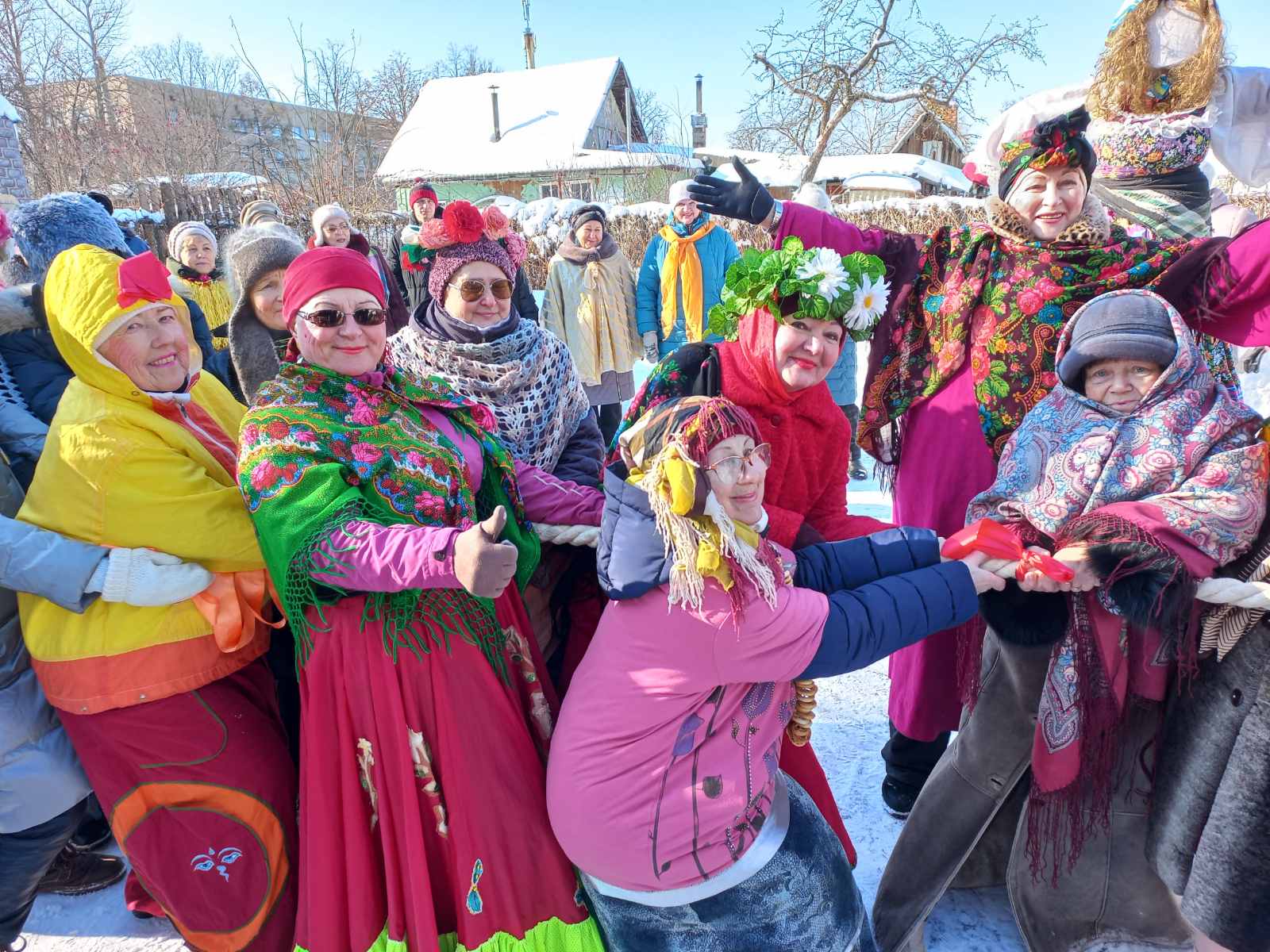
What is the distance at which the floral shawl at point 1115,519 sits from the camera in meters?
1.55

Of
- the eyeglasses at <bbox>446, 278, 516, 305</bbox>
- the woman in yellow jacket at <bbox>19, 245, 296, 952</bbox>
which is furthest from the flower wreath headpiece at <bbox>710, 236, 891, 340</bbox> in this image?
the woman in yellow jacket at <bbox>19, 245, 296, 952</bbox>

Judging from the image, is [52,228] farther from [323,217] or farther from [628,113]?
[628,113]

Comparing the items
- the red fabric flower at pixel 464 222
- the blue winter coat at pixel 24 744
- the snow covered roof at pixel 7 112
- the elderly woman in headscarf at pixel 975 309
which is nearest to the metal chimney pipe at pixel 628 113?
the snow covered roof at pixel 7 112

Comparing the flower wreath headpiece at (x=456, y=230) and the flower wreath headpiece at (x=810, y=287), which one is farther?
Result: the flower wreath headpiece at (x=456, y=230)

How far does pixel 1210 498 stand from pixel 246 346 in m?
3.10

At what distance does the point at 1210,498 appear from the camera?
1.56 meters

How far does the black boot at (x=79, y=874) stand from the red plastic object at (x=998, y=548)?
8.83ft

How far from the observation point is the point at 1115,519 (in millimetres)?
1570

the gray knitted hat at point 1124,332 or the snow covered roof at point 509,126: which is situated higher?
Answer: the snow covered roof at point 509,126

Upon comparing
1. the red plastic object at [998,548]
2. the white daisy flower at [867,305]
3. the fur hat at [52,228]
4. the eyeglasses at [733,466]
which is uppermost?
the fur hat at [52,228]

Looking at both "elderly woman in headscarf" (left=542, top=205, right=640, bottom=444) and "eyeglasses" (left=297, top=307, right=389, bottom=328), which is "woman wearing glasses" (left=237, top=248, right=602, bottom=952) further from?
"elderly woman in headscarf" (left=542, top=205, right=640, bottom=444)

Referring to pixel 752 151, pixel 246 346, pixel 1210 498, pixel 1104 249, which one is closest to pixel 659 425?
pixel 1210 498

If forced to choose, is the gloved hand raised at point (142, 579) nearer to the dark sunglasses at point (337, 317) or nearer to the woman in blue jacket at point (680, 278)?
the dark sunglasses at point (337, 317)

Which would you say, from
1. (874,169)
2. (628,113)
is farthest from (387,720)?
(628,113)
